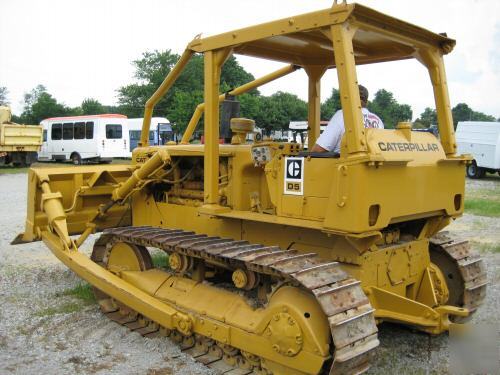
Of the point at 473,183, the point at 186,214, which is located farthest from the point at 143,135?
the point at 473,183

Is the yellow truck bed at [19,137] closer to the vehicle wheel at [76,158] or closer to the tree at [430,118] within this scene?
the vehicle wheel at [76,158]

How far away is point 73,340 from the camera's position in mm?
5492

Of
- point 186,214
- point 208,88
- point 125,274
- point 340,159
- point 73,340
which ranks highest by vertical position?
point 208,88

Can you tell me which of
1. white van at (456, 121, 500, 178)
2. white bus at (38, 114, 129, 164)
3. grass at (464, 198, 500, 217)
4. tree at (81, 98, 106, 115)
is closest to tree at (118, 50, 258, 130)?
tree at (81, 98, 106, 115)

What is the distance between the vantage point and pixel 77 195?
6848 mm

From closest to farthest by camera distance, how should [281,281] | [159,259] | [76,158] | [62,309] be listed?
1. [281,281]
2. [62,309]
3. [159,259]
4. [76,158]

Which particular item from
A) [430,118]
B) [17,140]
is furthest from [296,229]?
[17,140]

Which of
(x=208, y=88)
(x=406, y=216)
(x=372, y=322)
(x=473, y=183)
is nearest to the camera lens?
(x=372, y=322)

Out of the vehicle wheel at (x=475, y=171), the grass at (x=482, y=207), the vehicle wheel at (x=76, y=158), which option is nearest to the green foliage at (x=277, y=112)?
the vehicle wheel at (x=76, y=158)

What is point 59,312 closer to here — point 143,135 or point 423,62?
point 143,135

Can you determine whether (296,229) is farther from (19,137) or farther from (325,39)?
(19,137)

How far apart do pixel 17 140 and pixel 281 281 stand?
2602cm

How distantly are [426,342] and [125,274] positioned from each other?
325 centimetres

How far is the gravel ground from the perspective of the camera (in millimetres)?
4863
